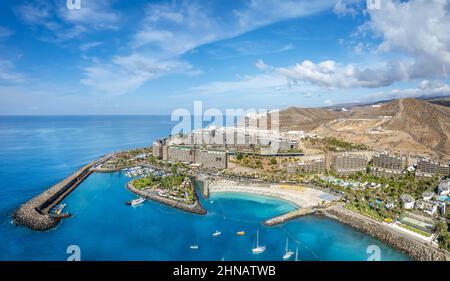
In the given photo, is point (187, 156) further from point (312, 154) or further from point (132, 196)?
point (312, 154)

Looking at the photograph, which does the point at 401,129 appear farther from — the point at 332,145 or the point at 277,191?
the point at 277,191

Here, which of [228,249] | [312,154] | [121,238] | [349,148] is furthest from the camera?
[349,148]

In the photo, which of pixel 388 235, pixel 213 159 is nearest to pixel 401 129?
pixel 213 159

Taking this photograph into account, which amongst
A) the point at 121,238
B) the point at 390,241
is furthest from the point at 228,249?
the point at 390,241

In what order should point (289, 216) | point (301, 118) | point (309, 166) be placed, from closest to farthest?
point (289, 216) → point (309, 166) → point (301, 118)

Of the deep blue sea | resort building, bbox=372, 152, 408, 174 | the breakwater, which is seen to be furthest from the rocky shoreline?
resort building, bbox=372, 152, 408, 174

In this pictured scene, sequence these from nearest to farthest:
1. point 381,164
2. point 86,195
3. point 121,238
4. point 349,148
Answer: point 121,238 → point 86,195 → point 381,164 → point 349,148

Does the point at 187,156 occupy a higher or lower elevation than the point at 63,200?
higher
